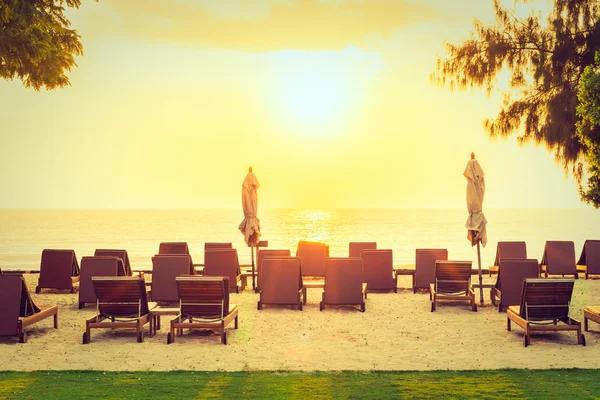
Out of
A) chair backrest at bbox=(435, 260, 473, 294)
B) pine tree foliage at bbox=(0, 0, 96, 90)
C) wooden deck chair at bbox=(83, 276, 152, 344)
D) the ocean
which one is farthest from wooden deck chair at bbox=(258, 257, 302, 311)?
the ocean

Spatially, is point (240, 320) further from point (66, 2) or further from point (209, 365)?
point (66, 2)

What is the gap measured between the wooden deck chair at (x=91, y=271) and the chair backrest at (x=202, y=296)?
12.3 feet

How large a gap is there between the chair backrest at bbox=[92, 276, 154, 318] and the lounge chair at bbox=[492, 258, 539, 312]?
22.4 feet

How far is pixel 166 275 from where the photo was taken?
13.3m

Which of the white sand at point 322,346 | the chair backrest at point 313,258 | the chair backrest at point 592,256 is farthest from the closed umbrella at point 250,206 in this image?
the chair backrest at point 592,256

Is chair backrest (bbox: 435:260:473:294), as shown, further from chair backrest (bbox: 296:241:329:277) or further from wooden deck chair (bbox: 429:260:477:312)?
chair backrest (bbox: 296:241:329:277)

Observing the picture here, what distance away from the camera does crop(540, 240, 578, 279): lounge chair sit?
55.7 ft

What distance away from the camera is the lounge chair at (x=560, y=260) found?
16969mm

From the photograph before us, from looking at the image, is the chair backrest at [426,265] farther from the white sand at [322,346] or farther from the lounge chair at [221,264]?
the lounge chair at [221,264]

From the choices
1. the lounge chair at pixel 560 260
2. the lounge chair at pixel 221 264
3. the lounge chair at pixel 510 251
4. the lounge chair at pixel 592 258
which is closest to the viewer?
the lounge chair at pixel 221 264

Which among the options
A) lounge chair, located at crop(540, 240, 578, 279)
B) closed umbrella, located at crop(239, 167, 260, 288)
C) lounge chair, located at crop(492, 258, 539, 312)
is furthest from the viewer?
lounge chair, located at crop(540, 240, 578, 279)

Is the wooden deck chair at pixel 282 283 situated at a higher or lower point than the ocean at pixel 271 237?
higher

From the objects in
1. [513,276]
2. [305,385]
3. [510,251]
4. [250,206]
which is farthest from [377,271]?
[305,385]

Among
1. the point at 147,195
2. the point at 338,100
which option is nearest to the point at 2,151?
the point at 147,195
